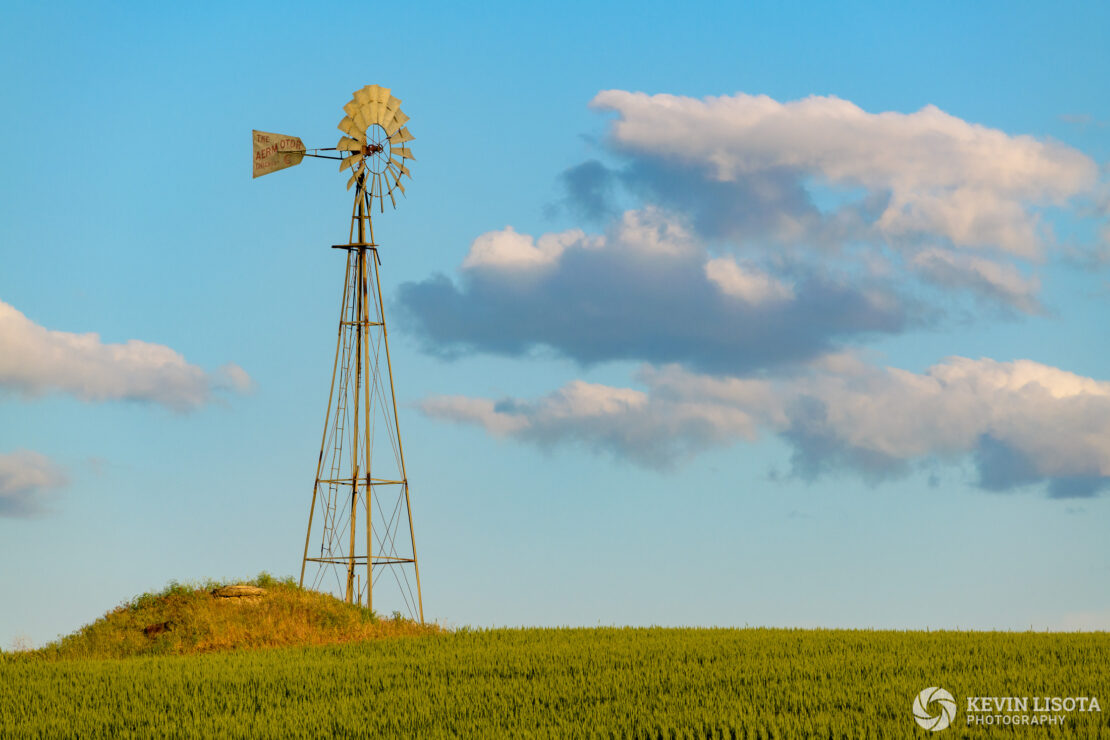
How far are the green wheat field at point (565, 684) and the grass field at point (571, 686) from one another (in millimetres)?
49

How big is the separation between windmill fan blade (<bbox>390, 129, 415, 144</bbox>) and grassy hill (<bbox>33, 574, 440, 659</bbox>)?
43.9 ft

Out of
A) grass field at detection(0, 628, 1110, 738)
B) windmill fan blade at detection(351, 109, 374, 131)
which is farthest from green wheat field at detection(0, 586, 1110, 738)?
windmill fan blade at detection(351, 109, 374, 131)

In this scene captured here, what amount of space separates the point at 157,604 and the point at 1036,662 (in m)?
22.4

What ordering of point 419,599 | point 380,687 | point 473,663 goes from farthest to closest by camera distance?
point 419,599 → point 473,663 → point 380,687

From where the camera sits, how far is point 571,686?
1803cm

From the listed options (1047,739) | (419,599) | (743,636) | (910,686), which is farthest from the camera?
(419,599)

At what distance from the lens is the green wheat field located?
15209mm

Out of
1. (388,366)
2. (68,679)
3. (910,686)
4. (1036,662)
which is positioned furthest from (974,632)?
(68,679)

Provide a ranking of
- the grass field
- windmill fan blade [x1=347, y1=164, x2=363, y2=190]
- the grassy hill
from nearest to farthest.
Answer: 1. the grass field
2. the grassy hill
3. windmill fan blade [x1=347, y1=164, x2=363, y2=190]

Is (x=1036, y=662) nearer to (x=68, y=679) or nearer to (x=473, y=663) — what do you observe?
(x=473, y=663)

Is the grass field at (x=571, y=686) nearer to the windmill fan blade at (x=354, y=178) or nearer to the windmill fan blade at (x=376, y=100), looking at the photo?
the windmill fan blade at (x=354, y=178)

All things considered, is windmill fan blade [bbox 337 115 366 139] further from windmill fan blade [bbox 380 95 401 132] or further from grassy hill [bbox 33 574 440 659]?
grassy hill [bbox 33 574 440 659]

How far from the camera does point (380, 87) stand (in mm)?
30203

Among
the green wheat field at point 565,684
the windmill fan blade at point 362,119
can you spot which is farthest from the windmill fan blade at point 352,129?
the green wheat field at point 565,684
